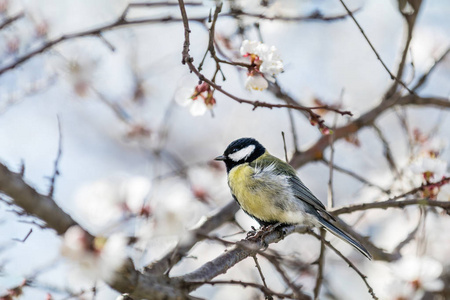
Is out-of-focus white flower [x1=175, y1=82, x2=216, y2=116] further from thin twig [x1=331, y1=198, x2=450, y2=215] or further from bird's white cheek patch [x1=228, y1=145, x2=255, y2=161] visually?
bird's white cheek patch [x1=228, y1=145, x2=255, y2=161]

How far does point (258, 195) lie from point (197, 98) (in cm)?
103

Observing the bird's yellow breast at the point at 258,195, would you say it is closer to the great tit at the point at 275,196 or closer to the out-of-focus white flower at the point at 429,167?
the great tit at the point at 275,196

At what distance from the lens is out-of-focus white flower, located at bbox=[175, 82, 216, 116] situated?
275 cm

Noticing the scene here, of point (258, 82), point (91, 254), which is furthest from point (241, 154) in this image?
point (91, 254)

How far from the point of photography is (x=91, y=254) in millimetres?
1666

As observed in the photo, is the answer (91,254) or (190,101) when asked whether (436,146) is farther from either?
(91,254)

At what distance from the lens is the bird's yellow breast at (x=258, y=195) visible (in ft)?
11.7

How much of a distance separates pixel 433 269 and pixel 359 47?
5825mm

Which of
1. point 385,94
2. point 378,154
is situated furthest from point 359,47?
point 385,94

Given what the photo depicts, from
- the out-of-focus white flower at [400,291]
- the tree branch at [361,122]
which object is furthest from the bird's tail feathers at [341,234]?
the tree branch at [361,122]

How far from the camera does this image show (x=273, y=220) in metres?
3.57

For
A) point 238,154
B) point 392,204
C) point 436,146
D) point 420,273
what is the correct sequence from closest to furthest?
point 392,204
point 420,273
point 436,146
point 238,154

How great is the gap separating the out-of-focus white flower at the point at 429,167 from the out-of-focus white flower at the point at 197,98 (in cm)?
118

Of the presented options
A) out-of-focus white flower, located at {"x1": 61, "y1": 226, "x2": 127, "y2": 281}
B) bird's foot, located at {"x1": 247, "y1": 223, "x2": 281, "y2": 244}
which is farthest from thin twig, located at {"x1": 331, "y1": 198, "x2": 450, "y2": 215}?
out-of-focus white flower, located at {"x1": 61, "y1": 226, "x2": 127, "y2": 281}
